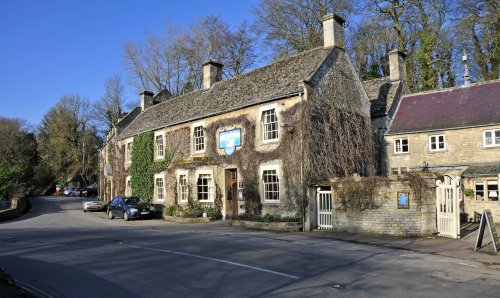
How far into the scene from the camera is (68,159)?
215ft

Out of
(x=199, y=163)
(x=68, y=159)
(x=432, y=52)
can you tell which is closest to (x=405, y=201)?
(x=199, y=163)

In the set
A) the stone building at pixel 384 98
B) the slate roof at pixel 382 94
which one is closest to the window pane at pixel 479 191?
the stone building at pixel 384 98

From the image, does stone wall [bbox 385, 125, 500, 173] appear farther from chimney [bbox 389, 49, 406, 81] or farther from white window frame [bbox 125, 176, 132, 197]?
white window frame [bbox 125, 176, 132, 197]

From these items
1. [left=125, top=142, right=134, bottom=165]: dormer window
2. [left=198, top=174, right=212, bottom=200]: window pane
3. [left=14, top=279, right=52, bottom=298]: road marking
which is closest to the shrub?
[left=198, top=174, right=212, bottom=200]: window pane

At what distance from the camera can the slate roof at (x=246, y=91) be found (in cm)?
2098

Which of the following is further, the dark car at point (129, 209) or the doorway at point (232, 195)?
the dark car at point (129, 209)

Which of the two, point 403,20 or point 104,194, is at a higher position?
point 403,20

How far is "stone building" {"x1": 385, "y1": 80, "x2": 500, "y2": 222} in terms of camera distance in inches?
848

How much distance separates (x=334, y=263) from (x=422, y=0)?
107ft

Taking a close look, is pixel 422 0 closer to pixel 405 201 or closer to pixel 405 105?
pixel 405 105

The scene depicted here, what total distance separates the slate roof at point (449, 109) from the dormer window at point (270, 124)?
9.87 metres

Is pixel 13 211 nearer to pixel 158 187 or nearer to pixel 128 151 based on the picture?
pixel 128 151

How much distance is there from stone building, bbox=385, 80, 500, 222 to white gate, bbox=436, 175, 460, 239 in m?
5.30

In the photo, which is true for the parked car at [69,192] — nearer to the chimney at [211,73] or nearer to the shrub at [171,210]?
the chimney at [211,73]
